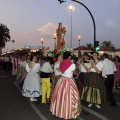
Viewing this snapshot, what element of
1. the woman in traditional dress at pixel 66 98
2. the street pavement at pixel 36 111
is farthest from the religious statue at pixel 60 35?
the woman in traditional dress at pixel 66 98

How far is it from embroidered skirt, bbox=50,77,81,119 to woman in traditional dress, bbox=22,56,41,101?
3.31 meters

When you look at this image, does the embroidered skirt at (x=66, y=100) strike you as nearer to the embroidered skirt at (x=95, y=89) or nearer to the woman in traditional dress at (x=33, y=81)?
the embroidered skirt at (x=95, y=89)

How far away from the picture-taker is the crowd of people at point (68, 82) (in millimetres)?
8234

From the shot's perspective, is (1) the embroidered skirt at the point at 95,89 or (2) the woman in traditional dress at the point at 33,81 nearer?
(1) the embroidered skirt at the point at 95,89

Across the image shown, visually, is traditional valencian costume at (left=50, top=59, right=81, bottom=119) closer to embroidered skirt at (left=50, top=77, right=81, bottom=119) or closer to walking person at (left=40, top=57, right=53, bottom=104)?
embroidered skirt at (left=50, top=77, right=81, bottom=119)

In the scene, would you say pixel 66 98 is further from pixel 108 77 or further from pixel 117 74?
pixel 117 74

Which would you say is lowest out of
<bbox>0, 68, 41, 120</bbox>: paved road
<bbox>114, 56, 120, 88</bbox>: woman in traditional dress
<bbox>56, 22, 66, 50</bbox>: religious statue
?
<bbox>0, 68, 41, 120</bbox>: paved road

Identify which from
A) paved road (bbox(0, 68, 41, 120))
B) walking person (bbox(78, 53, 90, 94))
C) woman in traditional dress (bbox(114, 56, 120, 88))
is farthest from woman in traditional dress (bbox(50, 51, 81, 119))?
woman in traditional dress (bbox(114, 56, 120, 88))

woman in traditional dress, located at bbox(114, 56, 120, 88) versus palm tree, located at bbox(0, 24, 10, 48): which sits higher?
palm tree, located at bbox(0, 24, 10, 48)

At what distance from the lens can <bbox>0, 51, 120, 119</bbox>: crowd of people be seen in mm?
8234

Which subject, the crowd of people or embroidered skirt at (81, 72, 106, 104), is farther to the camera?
embroidered skirt at (81, 72, 106, 104)

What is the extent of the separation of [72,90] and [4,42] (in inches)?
2507

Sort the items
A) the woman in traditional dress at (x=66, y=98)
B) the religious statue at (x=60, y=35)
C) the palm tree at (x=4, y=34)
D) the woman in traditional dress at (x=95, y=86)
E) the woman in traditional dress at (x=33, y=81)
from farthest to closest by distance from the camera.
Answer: the palm tree at (x=4, y=34)
the religious statue at (x=60, y=35)
the woman in traditional dress at (x=33, y=81)
the woman in traditional dress at (x=95, y=86)
the woman in traditional dress at (x=66, y=98)

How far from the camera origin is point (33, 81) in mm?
11625
